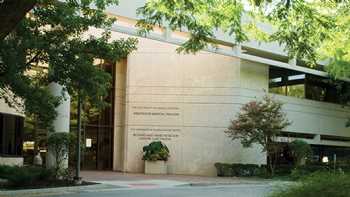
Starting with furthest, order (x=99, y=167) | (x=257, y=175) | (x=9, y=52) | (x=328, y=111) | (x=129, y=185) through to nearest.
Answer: (x=328, y=111) → (x=99, y=167) → (x=257, y=175) → (x=129, y=185) → (x=9, y=52)

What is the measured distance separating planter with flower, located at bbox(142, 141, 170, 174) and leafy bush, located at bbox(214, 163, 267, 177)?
10.2 ft

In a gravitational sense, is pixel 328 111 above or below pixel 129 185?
above

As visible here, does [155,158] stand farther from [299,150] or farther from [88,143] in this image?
[299,150]

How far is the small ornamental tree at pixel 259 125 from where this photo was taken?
34500mm

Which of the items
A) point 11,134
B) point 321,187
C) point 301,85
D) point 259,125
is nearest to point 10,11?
point 321,187

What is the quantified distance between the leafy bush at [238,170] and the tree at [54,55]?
14922mm

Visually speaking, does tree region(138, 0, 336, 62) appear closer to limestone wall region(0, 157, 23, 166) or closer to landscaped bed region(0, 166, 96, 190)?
landscaped bed region(0, 166, 96, 190)

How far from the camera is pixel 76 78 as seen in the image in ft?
65.8

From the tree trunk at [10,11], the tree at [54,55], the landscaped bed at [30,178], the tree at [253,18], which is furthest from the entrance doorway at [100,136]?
the tree trunk at [10,11]

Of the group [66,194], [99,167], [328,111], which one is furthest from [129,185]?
[328,111]

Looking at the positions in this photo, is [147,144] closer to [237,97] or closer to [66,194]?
[237,97]

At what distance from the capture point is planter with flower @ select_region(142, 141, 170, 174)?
1405 inches

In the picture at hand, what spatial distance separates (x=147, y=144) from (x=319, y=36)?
2728 cm

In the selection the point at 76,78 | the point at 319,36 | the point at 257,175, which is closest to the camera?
the point at 319,36
